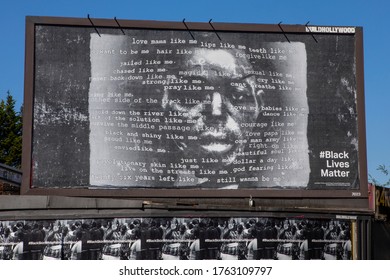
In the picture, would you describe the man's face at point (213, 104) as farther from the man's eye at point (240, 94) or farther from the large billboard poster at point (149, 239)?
the large billboard poster at point (149, 239)

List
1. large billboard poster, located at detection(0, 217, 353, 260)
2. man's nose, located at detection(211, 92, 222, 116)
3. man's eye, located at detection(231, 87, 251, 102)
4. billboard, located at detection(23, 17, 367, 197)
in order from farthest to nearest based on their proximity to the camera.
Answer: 1. man's eye, located at detection(231, 87, 251, 102)
2. man's nose, located at detection(211, 92, 222, 116)
3. billboard, located at detection(23, 17, 367, 197)
4. large billboard poster, located at detection(0, 217, 353, 260)

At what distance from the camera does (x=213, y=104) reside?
22.0 m

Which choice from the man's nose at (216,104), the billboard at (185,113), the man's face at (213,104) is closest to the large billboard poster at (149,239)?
the billboard at (185,113)

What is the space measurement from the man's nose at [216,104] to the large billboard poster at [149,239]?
12.8 feet

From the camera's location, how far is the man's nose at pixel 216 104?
2200 centimetres

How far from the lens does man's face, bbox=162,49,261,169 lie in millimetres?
21828

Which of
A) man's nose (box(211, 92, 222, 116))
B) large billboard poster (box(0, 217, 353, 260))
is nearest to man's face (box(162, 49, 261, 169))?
man's nose (box(211, 92, 222, 116))

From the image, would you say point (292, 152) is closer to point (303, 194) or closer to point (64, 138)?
point (303, 194)

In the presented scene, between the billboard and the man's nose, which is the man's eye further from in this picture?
the man's nose

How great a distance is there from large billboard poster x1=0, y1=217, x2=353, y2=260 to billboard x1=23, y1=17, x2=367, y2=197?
2.19 m

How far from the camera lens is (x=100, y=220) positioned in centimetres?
1920
